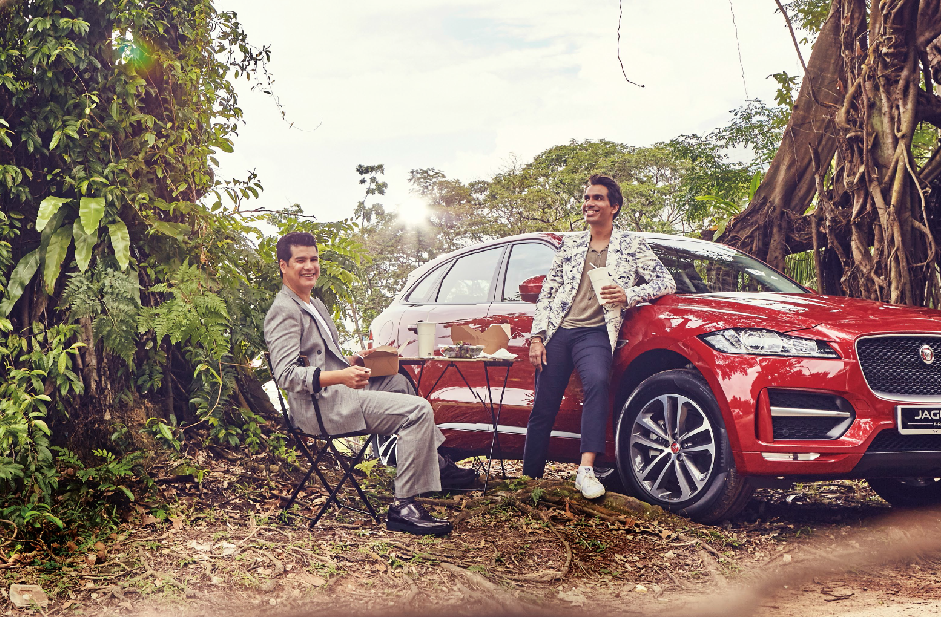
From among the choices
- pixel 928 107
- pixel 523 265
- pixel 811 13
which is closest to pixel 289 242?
pixel 523 265

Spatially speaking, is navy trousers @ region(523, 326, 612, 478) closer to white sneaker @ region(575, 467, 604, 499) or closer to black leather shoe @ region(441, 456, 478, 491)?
white sneaker @ region(575, 467, 604, 499)

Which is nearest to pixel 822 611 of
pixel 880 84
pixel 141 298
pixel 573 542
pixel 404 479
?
pixel 573 542

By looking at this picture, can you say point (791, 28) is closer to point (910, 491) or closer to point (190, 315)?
point (910, 491)

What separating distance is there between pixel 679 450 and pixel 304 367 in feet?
7.16

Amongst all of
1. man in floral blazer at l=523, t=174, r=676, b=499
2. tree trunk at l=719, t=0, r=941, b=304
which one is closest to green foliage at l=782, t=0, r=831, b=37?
tree trunk at l=719, t=0, r=941, b=304

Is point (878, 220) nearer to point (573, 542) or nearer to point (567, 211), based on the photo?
point (573, 542)

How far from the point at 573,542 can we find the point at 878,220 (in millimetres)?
4768

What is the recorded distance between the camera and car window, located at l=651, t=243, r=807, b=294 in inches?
222

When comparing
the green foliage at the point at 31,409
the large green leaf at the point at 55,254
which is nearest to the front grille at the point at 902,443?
the green foliage at the point at 31,409

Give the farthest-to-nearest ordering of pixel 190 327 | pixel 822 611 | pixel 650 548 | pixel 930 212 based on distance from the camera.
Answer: pixel 930 212 → pixel 190 327 → pixel 650 548 → pixel 822 611

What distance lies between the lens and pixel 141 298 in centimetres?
574

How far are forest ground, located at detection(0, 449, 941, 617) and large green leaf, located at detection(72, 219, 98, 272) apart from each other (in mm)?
1373

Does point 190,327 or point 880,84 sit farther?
point 880,84

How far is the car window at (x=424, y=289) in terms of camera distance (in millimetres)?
6922
